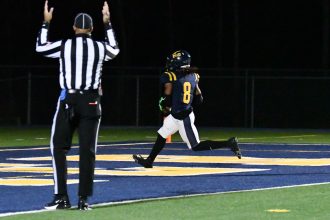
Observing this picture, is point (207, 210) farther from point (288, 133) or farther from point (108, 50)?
point (288, 133)

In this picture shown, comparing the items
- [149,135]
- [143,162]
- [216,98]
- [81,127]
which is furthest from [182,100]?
[216,98]

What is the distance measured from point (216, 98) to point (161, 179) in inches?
910

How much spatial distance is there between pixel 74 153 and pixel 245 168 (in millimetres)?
5308

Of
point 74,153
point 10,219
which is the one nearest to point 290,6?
point 74,153

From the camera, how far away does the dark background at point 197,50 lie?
39625 millimetres

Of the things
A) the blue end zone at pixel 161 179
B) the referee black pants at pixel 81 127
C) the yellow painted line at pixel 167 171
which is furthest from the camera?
the yellow painted line at pixel 167 171

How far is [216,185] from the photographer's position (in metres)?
15.8

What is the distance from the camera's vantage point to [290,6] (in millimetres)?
52031

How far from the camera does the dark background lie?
39.6 meters

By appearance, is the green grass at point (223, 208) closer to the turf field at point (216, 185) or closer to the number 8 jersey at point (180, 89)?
the turf field at point (216, 185)

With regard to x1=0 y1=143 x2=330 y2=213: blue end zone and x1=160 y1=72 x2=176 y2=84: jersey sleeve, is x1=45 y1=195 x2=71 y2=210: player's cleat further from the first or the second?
x1=160 y1=72 x2=176 y2=84: jersey sleeve

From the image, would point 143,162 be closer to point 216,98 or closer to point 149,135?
point 149,135

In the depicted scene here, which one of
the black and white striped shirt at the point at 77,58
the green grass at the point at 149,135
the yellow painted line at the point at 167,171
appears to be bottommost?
the green grass at the point at 149,135

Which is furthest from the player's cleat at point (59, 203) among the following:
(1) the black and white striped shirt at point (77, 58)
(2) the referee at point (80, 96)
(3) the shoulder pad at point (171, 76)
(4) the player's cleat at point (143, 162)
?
(4) the player's cleat at point (143, 162)
